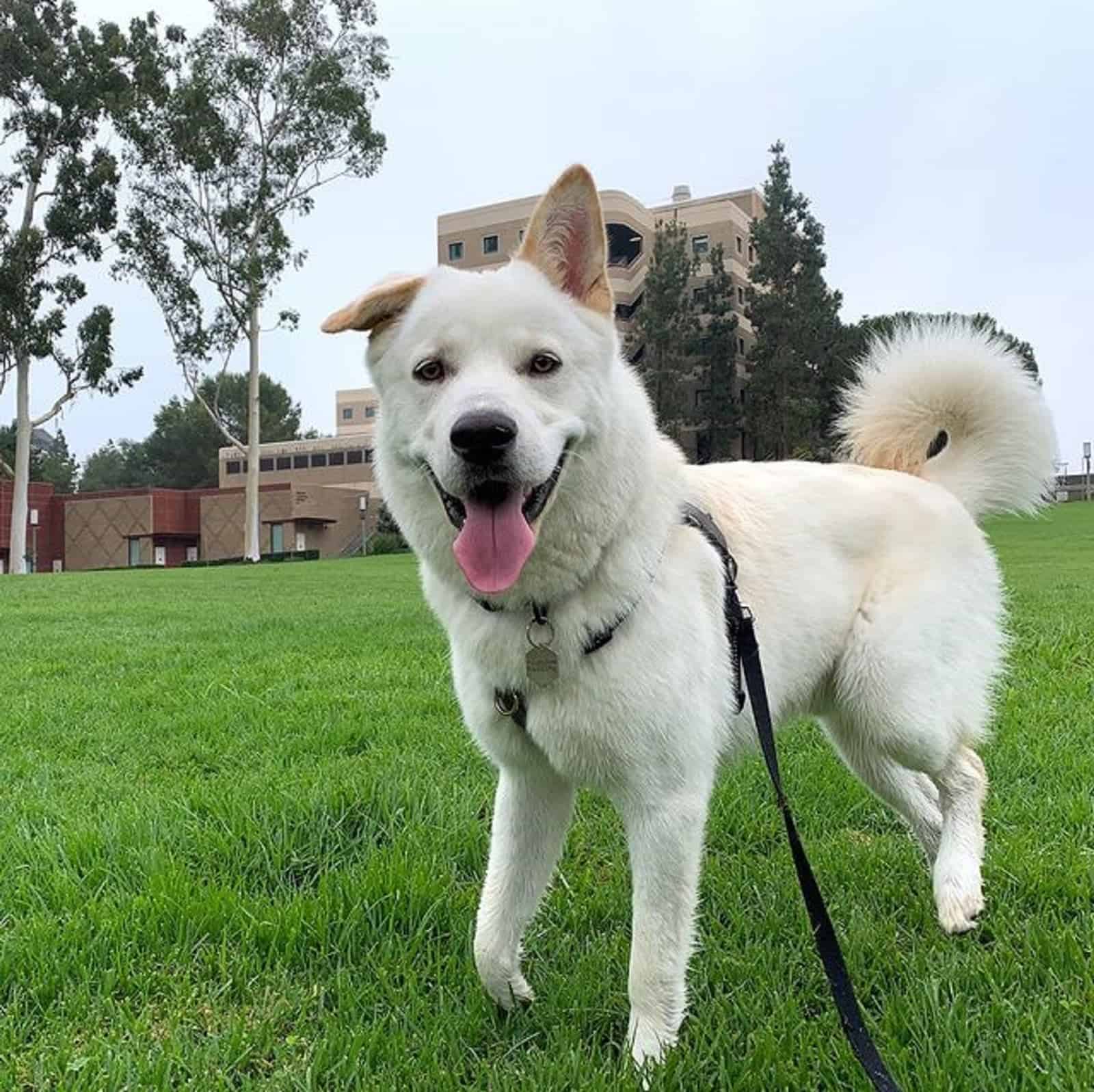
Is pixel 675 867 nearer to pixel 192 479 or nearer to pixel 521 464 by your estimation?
pixel 521 464

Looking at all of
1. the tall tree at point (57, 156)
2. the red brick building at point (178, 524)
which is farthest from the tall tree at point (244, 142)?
the red brick building at point (178, 524)

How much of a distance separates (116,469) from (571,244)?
8310 cm

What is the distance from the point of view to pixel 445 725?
15.2 feet

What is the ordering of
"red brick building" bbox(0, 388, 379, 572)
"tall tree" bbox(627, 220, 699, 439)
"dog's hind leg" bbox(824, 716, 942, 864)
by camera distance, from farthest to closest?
"red brick building" bbox(0, 388, 379, 572)
"tall tree" bbox(627, 220, 699, 439)
"dog's hind leg" bbox(824, 716, 942, 864)

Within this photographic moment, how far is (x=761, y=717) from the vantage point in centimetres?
228

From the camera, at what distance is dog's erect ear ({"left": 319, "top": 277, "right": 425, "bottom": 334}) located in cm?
220

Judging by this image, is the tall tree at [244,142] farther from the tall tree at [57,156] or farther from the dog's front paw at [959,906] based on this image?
the dog's front paw at [959,906]

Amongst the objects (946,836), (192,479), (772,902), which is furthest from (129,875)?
(192,479)

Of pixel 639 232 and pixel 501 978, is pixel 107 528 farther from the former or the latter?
pixel 501 978

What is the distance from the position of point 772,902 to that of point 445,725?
88.4 inches

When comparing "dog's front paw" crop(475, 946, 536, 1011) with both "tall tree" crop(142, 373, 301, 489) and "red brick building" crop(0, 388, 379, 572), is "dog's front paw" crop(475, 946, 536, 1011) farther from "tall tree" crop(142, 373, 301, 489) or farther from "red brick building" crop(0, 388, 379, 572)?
"tall tree" crop(142, 373, 301, 489)

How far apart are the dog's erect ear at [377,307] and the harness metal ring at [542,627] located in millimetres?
805

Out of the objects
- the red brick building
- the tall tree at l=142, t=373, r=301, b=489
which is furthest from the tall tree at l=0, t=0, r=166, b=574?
the tall tree at l=142, t=373, r=301, b=489

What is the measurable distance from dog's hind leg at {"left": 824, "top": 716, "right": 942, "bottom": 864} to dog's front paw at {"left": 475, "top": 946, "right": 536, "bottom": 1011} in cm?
127
